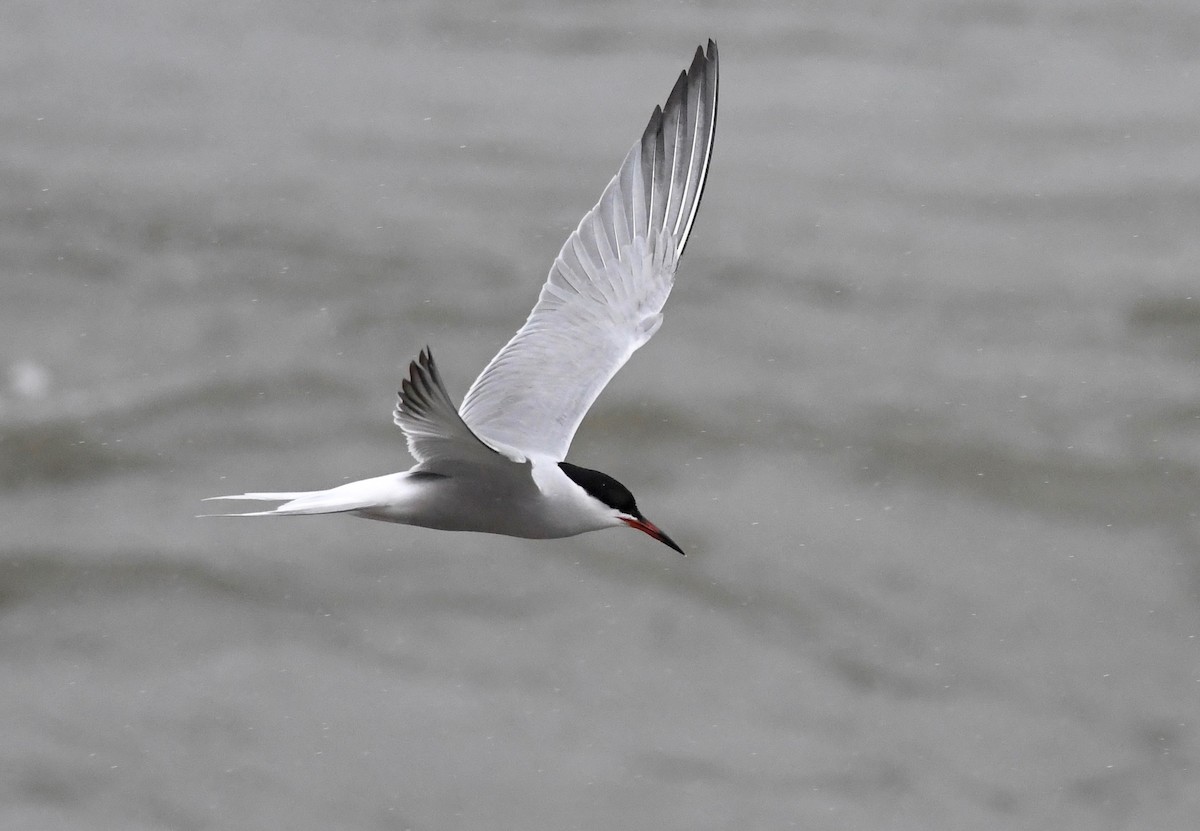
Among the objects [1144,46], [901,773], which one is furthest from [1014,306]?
[901,773]

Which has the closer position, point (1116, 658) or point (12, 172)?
point (1116, 658)

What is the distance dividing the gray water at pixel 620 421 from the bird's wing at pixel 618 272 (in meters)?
1.57

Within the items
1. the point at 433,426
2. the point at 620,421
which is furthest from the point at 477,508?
the point at 620,421

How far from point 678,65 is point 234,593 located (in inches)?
135

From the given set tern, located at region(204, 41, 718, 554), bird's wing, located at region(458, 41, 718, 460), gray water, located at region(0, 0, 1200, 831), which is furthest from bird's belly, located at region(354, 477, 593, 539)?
gray water, located at region(0, 0, 1200, 831)

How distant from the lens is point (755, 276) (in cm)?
858

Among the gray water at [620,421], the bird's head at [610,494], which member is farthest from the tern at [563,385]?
the gray water at [620,421]

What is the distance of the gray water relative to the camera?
21.9 ft

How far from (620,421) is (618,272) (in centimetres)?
207

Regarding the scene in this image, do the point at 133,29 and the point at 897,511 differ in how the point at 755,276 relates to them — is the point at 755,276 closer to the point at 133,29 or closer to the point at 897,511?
the point at 897,511

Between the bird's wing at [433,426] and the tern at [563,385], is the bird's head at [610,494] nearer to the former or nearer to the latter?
the tern at [563,385]

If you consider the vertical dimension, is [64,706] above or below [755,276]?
below

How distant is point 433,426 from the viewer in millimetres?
4543

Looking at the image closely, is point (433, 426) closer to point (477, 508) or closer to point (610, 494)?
point (477, 508)
